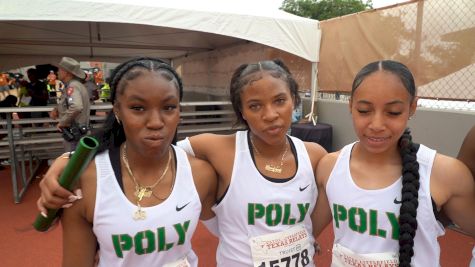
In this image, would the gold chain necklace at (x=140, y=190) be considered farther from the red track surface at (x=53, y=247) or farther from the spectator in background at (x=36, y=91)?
the spectator in background at (x=36, y=91)

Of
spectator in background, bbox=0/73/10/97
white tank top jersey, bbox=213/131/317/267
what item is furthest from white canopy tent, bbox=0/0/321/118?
spectator in background, bbox=0/73/10/97

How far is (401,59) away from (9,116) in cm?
525

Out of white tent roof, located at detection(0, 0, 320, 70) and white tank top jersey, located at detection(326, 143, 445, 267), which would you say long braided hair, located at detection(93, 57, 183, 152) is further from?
white tent roof, located at detection(0, 0, 320, 70)

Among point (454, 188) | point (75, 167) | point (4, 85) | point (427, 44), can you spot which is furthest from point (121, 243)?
point (4, 85)

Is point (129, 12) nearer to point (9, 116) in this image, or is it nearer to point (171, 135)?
point (9, 116)

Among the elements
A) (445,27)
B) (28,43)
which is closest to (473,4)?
(445,27)

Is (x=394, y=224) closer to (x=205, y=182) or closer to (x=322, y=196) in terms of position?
(x=322, y=196)

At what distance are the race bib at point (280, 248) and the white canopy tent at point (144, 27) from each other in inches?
149

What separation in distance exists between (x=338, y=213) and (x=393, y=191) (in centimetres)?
→ 25

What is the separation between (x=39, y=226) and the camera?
124cm

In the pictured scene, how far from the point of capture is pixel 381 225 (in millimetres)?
1429

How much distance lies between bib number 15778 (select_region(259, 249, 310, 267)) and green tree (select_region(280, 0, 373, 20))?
26.3 metres

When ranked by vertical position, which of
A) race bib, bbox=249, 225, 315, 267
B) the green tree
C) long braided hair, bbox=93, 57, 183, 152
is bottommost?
race bib, bbox=249, 225, 315, 267

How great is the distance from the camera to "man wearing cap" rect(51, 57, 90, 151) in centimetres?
456
